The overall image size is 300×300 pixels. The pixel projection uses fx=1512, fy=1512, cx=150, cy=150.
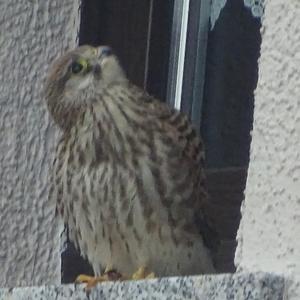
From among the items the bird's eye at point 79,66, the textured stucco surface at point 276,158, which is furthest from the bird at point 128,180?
the textured stucco surface at point 276,158

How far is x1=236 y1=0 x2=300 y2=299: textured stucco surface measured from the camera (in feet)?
7.21

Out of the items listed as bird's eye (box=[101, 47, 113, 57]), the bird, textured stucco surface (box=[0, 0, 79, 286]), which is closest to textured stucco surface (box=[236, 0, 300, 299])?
the bird

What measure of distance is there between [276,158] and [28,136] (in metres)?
1.51

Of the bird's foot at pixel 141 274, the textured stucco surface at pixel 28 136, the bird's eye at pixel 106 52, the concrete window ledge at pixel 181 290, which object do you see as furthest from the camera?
the textured stucco surface at pixel 28 136

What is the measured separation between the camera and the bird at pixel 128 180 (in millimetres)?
3314

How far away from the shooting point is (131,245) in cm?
339

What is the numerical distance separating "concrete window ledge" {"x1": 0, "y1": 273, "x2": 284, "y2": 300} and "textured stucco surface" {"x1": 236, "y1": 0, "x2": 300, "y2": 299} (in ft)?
0.13

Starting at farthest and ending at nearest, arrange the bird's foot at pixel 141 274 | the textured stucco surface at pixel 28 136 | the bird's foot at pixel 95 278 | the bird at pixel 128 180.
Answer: the textured stucco surface at pixel 28 136, the bird at pixel 128 180, the bird's foot at pixel 141 274, the bird's foot at pixel 95 278

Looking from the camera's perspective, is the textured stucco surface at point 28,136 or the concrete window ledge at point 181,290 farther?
the textured stucco surface at point 28,136

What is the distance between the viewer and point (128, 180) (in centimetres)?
331

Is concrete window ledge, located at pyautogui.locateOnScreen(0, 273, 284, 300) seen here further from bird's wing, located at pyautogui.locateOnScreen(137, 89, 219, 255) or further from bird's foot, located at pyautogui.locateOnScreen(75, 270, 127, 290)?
bird's wing, located at pyautogui.locateOnScreen(137, 89, 219, 255)

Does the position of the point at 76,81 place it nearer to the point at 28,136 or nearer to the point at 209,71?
the point at 28,136

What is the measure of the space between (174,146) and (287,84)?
114 cm

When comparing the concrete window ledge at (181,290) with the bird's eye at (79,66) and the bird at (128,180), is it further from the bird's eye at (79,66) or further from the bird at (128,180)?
the bird's eye at (79,66)
